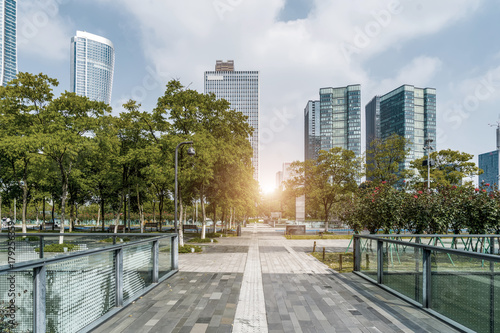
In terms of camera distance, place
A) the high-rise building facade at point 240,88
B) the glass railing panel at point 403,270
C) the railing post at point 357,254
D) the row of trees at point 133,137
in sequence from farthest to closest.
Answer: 1. the high-rise building facade at point 240,88
2. the row of trees at point 133,137
3. the railing post at point 357,254
4. the glass railing panel at point 403,270

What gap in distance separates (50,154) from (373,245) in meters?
23.0

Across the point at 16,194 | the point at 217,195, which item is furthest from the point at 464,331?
the point at 16,194

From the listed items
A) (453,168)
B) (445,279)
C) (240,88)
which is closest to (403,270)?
(445,279)

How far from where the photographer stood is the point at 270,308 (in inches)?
240

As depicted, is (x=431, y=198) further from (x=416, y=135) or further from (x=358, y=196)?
(x=416, y=135)

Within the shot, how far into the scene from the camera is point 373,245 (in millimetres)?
8523

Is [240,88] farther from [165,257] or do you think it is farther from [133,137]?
[165,257]

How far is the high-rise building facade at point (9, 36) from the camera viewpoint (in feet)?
582

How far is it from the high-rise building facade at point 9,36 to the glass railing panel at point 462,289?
752 feet

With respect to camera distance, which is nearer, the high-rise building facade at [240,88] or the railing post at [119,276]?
the railing post at [119,276]

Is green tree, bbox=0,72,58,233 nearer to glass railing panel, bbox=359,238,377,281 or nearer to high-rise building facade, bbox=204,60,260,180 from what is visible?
glass railing panel, bbox=359,238,377,281

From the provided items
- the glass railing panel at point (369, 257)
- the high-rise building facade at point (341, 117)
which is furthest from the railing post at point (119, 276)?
the high-rise building facade at point (341, 117)

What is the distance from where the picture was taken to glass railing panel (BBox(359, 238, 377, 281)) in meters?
8.45

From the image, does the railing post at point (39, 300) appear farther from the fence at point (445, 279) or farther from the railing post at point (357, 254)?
the railing post at point (357, 254)
